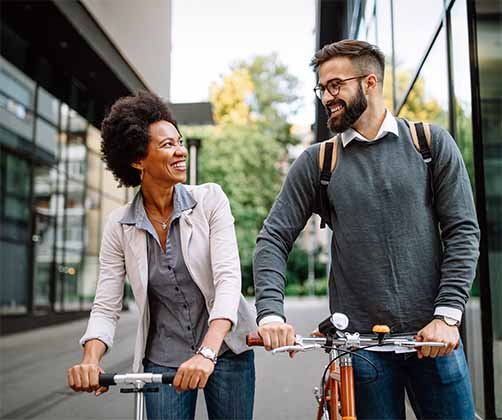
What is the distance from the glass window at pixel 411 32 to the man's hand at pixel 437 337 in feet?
10.4

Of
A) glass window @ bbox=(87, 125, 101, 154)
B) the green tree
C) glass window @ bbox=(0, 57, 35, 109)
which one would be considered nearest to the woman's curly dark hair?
the green tree

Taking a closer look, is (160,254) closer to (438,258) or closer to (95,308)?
(95,308)

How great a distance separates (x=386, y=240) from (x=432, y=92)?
10.7 ft

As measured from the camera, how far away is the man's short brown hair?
2057 mm

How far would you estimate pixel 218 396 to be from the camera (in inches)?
85.0

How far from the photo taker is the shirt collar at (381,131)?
2061mm

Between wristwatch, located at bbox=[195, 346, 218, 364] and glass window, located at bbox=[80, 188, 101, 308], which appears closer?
wristwatch, located at bbox=[195, 346, 218, 364]

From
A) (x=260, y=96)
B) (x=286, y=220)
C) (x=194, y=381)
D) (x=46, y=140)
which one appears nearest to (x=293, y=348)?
(x=194, y=381)

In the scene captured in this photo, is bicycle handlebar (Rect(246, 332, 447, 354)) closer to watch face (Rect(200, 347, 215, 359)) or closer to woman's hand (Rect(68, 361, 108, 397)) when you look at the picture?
watch face (Rect(200, 347, 215, 359))

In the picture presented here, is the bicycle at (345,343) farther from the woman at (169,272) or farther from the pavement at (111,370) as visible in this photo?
the pavement at (111,370)

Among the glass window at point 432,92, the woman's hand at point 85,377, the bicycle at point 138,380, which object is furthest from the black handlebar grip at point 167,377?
the glass window at point 432,92

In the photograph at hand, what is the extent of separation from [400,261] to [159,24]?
4.24m

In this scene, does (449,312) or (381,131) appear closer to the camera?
(449,312)

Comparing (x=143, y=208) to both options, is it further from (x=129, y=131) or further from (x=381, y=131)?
(x=381, y=131)
